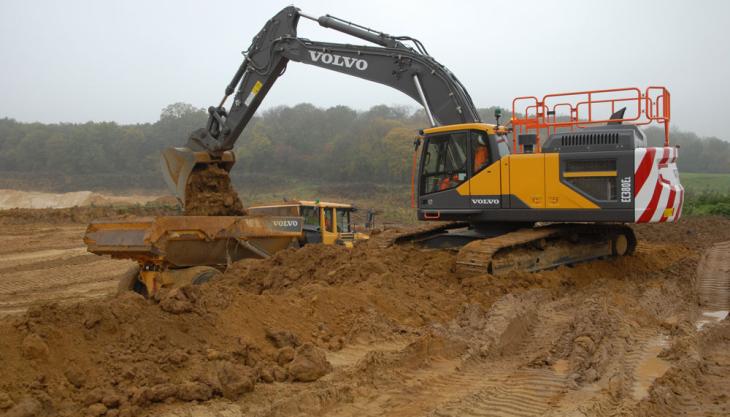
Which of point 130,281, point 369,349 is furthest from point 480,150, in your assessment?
point 130,281

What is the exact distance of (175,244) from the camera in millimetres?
9359

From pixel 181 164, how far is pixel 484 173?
16.9 feet

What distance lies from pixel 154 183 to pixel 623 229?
37171 mm

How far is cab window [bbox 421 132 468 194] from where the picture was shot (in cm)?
1030

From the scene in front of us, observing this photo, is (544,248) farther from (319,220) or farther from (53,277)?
(53,277)

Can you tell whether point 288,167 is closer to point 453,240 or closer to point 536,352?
point 453,240

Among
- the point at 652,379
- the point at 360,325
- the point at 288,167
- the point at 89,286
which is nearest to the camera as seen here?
the point at 652,379

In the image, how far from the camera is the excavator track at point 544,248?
354 inches

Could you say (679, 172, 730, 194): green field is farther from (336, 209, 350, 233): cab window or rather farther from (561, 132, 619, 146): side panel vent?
(561, 132, 619, 146): side panel vent

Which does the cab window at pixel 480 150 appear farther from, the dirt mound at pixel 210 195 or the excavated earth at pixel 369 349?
the dirt mound at pixel 210 195

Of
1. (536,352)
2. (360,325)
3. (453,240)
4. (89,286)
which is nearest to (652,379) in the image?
(536,352)

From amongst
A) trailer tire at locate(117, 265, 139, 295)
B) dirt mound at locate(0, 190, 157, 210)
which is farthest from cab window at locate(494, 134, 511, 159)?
dirt mound at locate(0, 190, 157, 210)

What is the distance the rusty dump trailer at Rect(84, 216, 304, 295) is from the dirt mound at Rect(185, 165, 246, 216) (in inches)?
35.3

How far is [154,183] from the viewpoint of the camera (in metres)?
44.2
